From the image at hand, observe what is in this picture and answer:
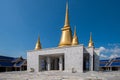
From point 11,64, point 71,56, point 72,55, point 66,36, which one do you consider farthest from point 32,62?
point 11,64

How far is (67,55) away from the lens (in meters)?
26.3

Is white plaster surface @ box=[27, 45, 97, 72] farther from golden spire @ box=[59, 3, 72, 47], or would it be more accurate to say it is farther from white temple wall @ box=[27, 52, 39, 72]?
golden spire @ box=[59, 3, 72, 47]

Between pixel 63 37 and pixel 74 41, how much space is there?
3.17 m

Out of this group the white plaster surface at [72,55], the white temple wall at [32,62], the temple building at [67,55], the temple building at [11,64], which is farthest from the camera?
the temple building at [11,64]

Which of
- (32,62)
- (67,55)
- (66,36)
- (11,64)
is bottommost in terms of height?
(11,64)

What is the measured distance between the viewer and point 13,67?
43.2m

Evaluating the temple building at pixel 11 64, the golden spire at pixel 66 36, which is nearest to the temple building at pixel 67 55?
the golden spire at pixel 66 36

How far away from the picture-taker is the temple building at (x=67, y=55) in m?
25.2

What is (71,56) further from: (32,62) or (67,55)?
(32,62)

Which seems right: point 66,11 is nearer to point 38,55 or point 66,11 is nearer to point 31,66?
point 38,55

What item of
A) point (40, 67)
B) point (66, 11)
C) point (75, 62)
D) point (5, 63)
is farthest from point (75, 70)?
point (5, 63)

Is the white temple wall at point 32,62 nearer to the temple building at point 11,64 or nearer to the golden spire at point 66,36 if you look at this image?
the golden spire at point 66,36

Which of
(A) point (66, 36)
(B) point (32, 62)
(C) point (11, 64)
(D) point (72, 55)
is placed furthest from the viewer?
(C) point (11, 64)

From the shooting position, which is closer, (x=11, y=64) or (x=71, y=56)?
(x=71, y=56)
